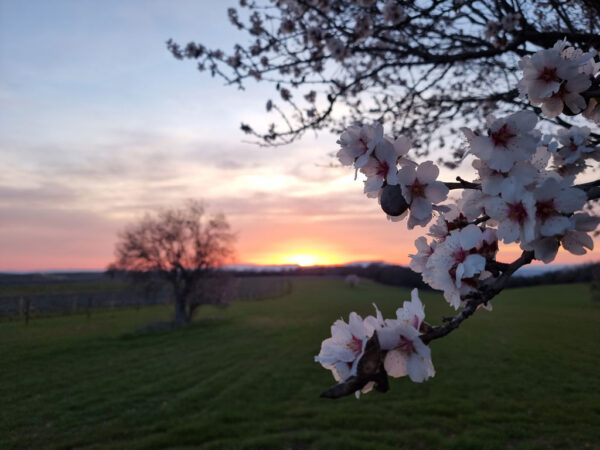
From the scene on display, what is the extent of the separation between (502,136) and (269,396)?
10100 mm

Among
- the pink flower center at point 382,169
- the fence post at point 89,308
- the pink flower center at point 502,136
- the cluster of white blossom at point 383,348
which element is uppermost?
the pink flower center at point 502,136

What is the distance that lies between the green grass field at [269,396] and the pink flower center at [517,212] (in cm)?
647

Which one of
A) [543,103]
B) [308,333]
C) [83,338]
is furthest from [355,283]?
[543,103]

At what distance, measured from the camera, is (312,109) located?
6.09 m

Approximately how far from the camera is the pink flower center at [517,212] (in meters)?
1.19

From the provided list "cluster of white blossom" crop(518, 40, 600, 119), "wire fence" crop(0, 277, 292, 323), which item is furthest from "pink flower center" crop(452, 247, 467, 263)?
"wire fence" crop(0, 277, 292, 323)

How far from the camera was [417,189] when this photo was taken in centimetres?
143

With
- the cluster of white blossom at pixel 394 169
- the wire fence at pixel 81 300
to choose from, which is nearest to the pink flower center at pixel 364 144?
the cluster of white blossom at pixel 394 169

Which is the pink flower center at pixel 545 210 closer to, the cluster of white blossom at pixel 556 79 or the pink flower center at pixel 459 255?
the pink flower center at pixel 459 255

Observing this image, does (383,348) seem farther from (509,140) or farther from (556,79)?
(556,79)

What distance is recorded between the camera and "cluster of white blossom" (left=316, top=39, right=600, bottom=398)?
1149 mm

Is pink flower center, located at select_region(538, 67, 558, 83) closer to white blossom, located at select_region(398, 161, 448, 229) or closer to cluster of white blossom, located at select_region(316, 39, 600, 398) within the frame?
cluster of white blossom, located at select_region(316, 39, 600, 398)

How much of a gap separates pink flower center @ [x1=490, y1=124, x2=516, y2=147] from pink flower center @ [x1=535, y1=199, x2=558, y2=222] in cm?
22

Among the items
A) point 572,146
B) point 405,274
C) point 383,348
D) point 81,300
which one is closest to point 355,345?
point 383,348
